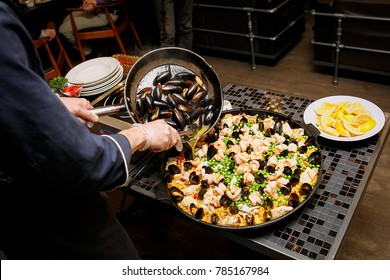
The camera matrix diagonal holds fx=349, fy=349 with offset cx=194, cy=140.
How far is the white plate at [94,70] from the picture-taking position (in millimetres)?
2221

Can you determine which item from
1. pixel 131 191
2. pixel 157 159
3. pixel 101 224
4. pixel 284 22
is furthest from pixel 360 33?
pixel 101 224

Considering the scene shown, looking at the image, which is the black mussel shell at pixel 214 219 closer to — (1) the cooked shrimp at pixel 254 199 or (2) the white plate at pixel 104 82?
(1) the cooked shrimp at pixel 254 199

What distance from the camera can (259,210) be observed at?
1345 millimetres

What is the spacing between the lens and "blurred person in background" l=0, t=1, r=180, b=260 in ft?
2.73

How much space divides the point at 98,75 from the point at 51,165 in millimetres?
1440

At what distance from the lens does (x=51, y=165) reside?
90cm

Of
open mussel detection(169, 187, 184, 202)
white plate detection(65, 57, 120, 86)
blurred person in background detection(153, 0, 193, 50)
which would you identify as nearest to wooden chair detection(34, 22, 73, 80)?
blurred person in background detection(153, 0, 193, 50)

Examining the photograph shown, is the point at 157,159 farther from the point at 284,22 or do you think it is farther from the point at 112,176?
the point at 284,22

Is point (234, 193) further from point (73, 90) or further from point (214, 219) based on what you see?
point (73, 90)

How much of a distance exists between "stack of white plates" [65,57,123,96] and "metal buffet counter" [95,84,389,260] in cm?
42

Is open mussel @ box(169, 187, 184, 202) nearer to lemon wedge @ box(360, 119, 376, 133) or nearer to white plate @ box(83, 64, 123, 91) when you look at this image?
lemon wedge @ box(360, 119, 376, 133)

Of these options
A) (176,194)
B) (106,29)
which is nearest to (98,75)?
(176,194)

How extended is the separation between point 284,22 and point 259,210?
120 inches

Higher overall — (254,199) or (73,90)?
(73,90)
